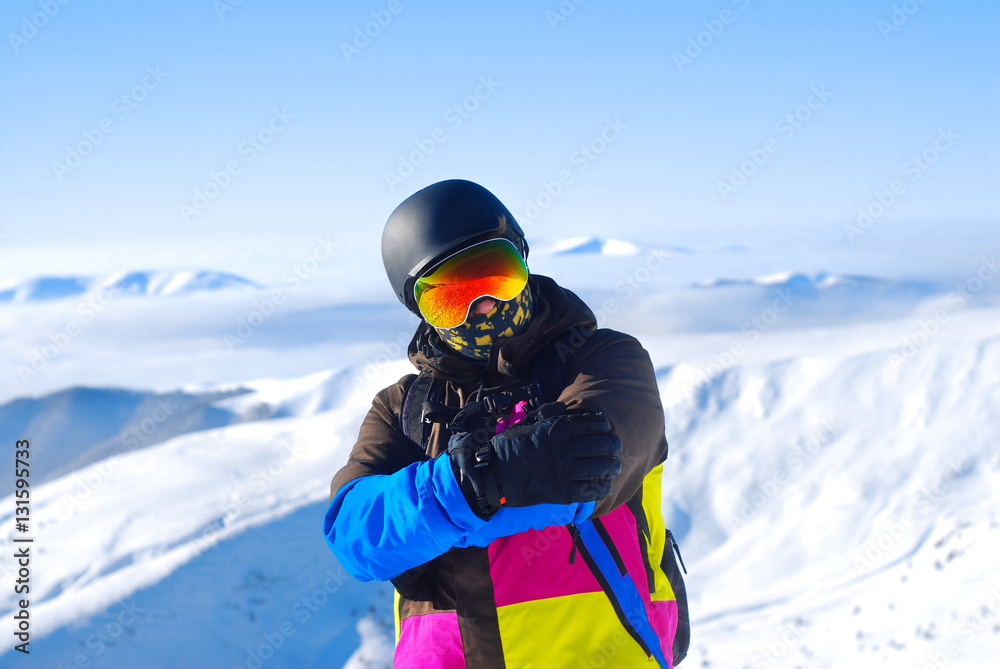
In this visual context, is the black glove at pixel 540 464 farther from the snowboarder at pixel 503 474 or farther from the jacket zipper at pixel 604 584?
the jacket zipper at pixel 604 584

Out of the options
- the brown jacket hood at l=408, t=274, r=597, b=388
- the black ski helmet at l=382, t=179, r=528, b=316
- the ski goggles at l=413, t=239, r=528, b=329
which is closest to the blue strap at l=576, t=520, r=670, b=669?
the brown jacket hood at l=408, t=274, r=597, b=388

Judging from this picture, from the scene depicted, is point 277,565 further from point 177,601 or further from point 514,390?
point 514,390

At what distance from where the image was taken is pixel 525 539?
2.24 m

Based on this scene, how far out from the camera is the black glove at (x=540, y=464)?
1774 millimetres

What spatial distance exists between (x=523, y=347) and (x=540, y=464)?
67 centimetres

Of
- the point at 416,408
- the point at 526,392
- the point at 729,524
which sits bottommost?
the point at 729,524

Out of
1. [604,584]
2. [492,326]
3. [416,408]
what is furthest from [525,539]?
[492,326]

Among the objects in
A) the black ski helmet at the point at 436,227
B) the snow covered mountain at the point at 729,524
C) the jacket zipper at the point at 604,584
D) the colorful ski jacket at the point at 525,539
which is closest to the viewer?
the colorful ski jacket at the point at 525,539

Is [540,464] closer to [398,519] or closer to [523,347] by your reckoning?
[398,519]

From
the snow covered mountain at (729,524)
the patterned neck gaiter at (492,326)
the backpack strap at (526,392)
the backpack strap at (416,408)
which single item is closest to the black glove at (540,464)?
the backpack strap at (526,392)

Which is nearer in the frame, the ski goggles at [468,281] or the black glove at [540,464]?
the black glove at [540,464]

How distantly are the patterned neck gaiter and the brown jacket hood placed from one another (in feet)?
0.13

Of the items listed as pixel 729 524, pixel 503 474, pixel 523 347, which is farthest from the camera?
pixel 729 524

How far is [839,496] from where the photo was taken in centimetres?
1234
